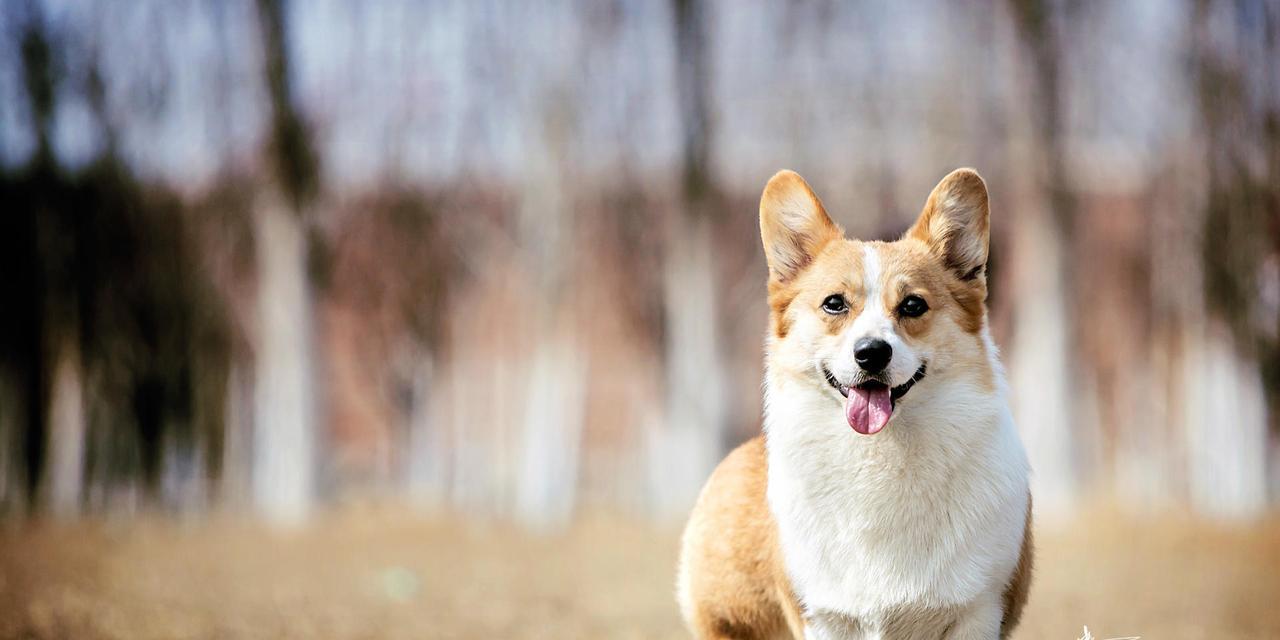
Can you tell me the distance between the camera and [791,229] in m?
4.11

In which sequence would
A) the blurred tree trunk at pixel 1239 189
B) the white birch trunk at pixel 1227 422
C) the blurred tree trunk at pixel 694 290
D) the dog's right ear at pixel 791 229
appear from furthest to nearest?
the white birch trunk at pixel 1227 422, the blurred tree trunk at pixel 694 290, the blurred tree trunk at pixel 1239 189, the dog's right ear at pixel 791 229

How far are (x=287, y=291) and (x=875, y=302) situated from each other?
13.9m

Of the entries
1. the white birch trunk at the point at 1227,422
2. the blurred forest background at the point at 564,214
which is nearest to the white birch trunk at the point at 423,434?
the blurred forest background at the point at 564,214

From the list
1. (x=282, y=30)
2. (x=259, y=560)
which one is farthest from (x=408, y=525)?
(x=282, y=30)

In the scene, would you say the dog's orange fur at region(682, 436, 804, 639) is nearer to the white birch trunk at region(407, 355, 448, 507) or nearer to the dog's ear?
the dog's ear

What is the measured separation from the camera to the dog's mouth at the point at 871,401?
3.52 m

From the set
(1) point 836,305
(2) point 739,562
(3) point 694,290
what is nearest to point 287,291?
(3) point 694,290

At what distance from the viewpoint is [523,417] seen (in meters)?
31.9

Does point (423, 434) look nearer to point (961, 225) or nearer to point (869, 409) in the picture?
point (961, 225)

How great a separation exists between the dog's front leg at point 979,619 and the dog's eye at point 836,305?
1.01m

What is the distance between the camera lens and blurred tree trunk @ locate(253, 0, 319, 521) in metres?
16.2

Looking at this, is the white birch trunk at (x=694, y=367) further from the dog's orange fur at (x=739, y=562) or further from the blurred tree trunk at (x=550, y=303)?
the dog's orange fur at (x=739, y=562)

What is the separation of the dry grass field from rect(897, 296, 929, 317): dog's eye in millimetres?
4285

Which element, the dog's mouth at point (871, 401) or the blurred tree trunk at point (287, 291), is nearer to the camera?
the dog's mouth at point (871, 401)
